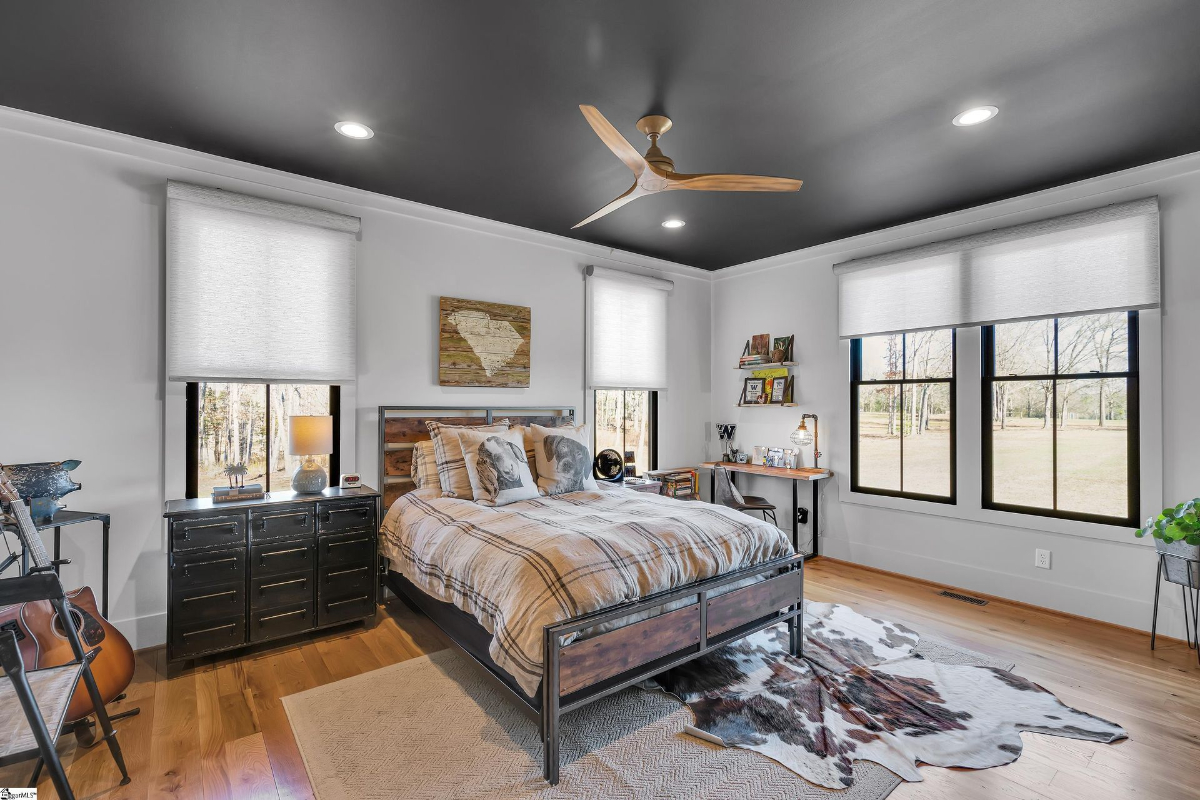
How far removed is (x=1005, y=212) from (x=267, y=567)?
17.2ft

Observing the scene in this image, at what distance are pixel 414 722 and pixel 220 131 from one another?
3085 mm

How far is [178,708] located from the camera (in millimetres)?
2523

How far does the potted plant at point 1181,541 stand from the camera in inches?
114

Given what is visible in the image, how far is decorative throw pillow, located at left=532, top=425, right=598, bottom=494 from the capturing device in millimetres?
3762

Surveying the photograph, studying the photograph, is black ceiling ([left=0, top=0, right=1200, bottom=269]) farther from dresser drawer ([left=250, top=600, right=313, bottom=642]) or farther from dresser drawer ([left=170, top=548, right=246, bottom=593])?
dresser drawer ([left=250, top=600, right=313, bottom=642])

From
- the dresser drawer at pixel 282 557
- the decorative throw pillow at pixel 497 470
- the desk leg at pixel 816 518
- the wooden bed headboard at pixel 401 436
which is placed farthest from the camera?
the desk leg at pixel 816 518

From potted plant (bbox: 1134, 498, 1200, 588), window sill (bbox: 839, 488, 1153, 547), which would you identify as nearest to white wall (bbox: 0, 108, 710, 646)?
window sill (bbox: 839, 488, 1153, 547)

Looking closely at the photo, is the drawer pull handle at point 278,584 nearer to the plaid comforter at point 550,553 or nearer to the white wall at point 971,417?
the plaid comforter at point 550,553

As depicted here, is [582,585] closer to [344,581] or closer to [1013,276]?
[344,581]

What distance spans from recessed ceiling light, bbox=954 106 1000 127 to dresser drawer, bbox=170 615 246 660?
448 cm

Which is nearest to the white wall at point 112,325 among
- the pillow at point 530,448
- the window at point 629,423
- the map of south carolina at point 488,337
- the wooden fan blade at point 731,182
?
the map of south carolina at point 488,337

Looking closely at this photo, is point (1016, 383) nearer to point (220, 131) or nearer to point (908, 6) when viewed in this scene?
point (908, 6)

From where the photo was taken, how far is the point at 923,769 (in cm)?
214

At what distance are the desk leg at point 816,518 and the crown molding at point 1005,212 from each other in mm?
2064
